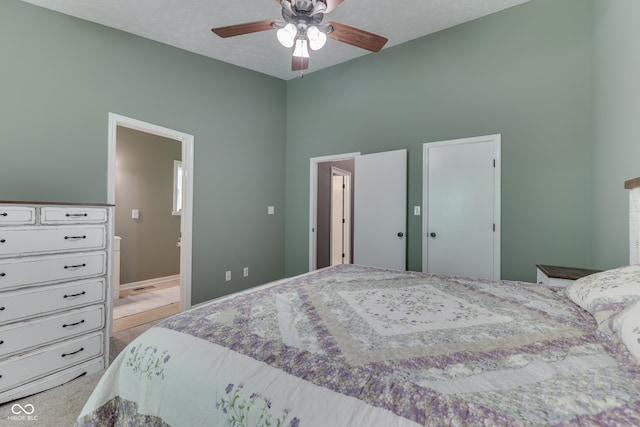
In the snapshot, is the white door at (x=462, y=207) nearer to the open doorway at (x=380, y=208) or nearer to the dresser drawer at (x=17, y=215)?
the open doorway at (x=380, y=208)

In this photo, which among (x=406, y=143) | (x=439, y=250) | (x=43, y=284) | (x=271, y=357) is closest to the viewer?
(x=271, y=357)

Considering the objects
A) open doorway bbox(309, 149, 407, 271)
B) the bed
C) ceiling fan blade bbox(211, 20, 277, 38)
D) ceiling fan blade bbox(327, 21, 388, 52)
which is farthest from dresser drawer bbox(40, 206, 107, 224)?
open doorway bbox(309, 149, 407, 271)

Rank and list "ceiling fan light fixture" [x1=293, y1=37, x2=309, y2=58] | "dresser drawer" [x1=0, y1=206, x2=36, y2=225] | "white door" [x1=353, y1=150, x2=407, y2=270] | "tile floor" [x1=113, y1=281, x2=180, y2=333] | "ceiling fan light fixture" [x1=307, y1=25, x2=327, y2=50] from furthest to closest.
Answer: "white door" [x1=353, y1=150, x2=407, y2=270] → "tile floor" [x1=113, y1=281, x2=180, y2=333] → "ceiling fan light fixture" [x1=293, y1=37, x2=309, y2=58] → "ceiling fan light fixture" [x1=307, y1=25, x2=327, y2=50] → "dresser drawer" [x1=0, y1=206, x2=36, y2=225]

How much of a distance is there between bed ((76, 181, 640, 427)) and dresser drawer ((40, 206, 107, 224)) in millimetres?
1398

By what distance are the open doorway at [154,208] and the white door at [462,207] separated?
2.76m

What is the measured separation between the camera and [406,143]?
347cm

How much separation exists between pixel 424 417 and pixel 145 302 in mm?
4117

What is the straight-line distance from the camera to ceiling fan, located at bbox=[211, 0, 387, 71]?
194 centimetres

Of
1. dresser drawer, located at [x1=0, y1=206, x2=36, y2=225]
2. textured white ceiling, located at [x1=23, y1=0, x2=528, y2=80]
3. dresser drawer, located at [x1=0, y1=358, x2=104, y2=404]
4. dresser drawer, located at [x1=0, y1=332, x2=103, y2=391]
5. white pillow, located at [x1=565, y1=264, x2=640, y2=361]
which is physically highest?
textured white ceiling, located at [x1=23, y1=0, x2=528, y2=80]

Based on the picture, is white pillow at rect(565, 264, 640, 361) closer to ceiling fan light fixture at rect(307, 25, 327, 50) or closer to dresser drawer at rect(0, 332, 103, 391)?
ceiling fan light fixture at rect(307, 25, 327, 50)

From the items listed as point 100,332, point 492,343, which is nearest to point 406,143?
Answer: point 492,343

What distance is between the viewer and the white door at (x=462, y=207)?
2932 millimetres

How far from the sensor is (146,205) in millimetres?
4641

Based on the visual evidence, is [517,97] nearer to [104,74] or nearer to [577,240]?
[577,240]
